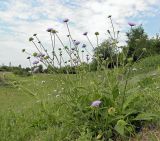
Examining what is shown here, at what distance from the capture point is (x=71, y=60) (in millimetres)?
5266

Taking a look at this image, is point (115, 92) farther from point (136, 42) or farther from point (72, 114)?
point (136, 42)

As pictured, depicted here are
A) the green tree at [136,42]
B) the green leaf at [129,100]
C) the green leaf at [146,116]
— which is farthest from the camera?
the green tree at [136,42]

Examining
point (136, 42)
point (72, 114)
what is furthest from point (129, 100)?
point (136, 42)

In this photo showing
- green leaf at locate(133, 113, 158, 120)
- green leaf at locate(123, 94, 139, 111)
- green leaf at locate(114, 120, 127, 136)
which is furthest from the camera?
green leaf at locate(123, 94, 139, 111)

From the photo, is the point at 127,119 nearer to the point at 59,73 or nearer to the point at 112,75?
the point at 112,75

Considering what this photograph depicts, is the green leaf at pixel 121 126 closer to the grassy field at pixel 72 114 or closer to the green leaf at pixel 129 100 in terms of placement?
the grassy field at pixel 72 114

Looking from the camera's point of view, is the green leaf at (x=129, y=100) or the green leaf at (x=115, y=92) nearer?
the green leaf at (x=129, y=100)

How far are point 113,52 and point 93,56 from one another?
1.02ft

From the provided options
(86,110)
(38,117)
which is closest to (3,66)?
(38,117)

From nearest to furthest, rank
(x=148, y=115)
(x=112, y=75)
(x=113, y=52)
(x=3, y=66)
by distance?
(x=148, y=115) < (x=112, y=75) < (x=113, y=52) < (x=3, y=66)

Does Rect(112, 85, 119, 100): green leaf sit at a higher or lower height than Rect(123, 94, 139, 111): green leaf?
higher

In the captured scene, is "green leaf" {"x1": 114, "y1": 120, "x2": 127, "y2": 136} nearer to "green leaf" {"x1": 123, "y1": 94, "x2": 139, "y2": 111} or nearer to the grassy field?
the grassy field

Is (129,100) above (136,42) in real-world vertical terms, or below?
below

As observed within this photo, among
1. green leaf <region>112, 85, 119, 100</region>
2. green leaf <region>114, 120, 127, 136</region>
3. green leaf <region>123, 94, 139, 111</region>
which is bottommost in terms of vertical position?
green leaf <region>114, 120, 127, 136</region>
